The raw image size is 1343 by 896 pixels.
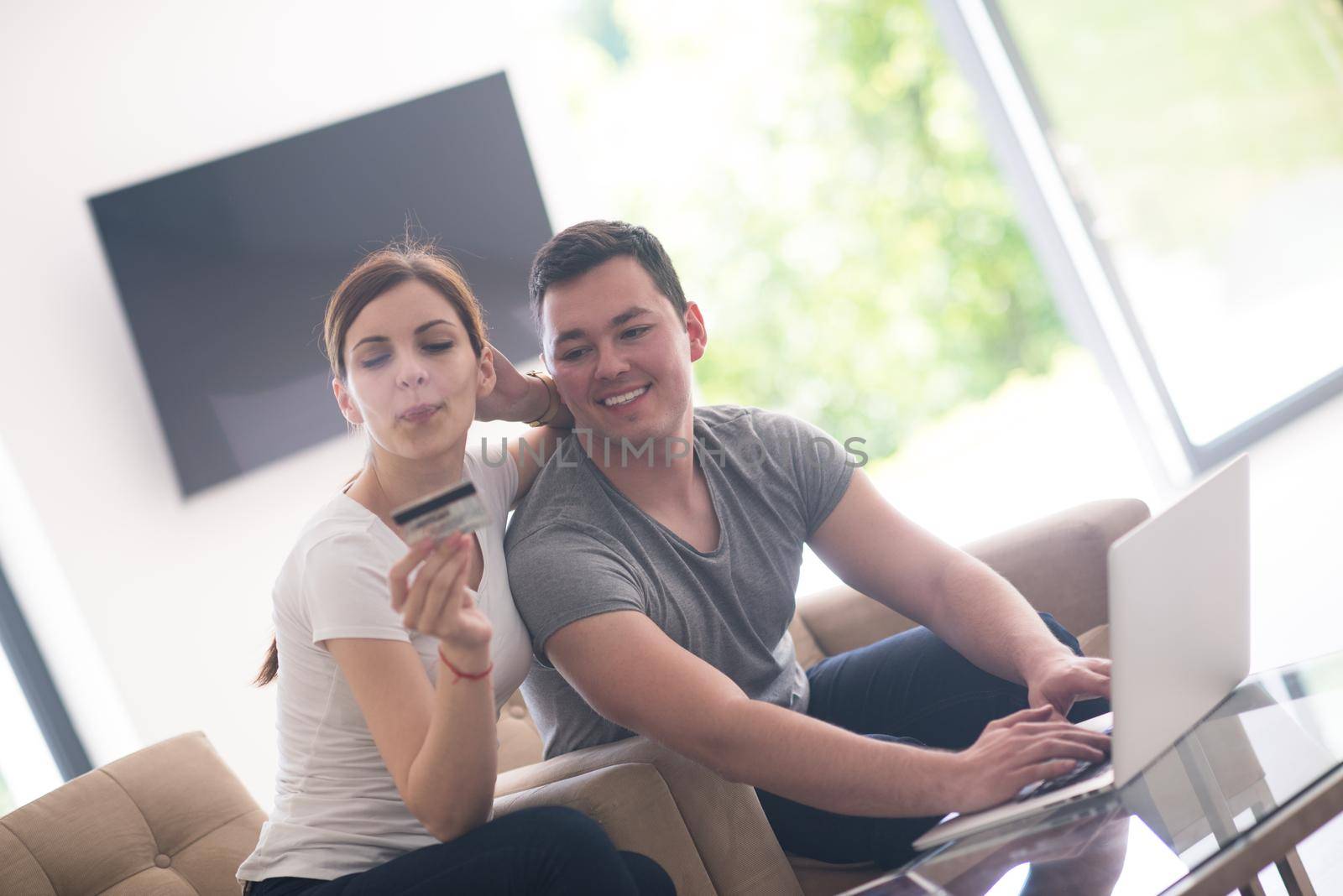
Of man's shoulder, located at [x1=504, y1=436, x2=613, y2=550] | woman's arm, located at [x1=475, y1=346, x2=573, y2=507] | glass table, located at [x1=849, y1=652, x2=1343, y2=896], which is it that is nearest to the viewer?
glass table, located at [x1=849, y1=652, x2=1343, y2=896]

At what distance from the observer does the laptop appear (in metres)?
0.99

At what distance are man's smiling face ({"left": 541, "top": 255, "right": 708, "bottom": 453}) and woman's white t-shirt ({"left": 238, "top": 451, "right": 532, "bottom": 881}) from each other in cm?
31

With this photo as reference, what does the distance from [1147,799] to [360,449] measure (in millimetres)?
2247

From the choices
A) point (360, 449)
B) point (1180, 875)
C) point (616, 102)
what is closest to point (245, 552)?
point (360, 449)

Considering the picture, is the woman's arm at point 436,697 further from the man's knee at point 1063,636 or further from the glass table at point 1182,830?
the man's knee at point 1063,636

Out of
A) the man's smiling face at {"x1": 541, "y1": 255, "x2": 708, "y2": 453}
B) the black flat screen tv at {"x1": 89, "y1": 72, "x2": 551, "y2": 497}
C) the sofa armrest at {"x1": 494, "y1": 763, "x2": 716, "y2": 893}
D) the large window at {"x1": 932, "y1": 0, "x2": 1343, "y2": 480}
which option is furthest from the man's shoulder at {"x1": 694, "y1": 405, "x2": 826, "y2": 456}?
the large window at {"x1": 932, "y1": 0, "x2": 1343, "y2": 480}

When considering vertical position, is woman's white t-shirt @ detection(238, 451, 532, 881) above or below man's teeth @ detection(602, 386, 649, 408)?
below

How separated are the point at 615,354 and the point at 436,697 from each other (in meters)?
0.55

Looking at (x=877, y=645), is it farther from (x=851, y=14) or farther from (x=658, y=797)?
(x=851, y=14)

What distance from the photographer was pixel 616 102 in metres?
6.91

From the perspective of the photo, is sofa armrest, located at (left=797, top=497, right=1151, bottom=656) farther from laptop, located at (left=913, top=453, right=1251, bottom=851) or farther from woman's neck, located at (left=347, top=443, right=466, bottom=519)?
woman's neck, located at (left=347, top=443, right=466, bottom=519)

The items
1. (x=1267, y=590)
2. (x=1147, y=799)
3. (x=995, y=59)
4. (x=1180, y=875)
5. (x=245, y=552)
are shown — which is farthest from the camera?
(x=995, y=59)

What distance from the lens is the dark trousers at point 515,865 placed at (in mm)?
1096

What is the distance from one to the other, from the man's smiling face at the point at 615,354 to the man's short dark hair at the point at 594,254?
11 mm
